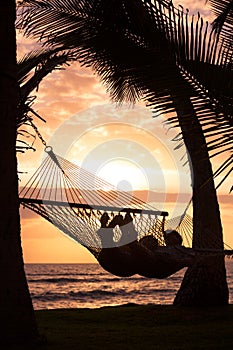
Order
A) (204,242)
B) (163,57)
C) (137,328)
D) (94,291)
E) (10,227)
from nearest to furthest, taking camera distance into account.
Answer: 1. (163,57)
2. (10,227)
3. (137,328)
4. (204,242)
5. (94,291)

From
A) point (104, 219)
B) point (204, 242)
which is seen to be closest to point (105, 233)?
point (104, 219)

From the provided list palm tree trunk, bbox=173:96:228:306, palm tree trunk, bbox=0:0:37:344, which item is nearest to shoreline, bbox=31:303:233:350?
palm tree trunk, bbox=173:96:228:306

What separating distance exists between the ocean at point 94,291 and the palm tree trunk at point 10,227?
27494mm

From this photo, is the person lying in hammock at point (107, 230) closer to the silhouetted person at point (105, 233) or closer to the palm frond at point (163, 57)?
the silhouetted person at point (105, 233)

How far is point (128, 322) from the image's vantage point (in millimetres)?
9828

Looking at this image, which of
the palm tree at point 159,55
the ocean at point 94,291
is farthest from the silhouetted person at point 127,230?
the ocean at point 94,291

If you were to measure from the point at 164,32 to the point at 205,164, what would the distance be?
6.91 meters

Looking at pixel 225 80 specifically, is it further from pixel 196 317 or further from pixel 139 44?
pixel 196 317

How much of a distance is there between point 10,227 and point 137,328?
3325mm

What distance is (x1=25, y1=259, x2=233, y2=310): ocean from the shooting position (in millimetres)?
37594

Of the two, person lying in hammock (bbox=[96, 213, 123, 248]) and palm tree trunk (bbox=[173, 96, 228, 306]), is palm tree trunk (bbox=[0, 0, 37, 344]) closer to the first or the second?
person lying in hammock (bbox=[96, 213, 123, 248])

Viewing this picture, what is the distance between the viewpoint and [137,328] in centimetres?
909

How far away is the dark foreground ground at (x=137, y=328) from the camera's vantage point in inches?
292

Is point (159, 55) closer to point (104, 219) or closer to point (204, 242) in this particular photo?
point (104, 219)
